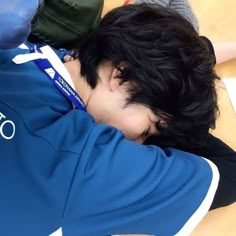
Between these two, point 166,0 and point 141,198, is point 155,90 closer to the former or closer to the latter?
point 141,198

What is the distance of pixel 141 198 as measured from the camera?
1.67ft

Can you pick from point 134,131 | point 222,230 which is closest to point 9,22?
point 134,131

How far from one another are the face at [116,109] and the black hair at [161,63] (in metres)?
0.01

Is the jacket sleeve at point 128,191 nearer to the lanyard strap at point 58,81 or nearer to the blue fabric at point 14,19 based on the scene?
the lanyard strap at point 58,81

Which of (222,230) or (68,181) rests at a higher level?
(68,181)

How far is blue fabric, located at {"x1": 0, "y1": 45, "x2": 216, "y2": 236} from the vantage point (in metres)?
0.49

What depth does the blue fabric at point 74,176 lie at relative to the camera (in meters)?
0.49

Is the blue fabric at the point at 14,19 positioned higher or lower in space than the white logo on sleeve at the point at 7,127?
higher

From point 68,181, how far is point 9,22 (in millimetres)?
215

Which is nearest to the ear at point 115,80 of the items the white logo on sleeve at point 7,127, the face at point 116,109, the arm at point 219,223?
the face at point 116,109

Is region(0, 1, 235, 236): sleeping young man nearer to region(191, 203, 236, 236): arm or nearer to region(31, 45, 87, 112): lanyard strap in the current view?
region(31, 45, 87, 112): lanyard strap

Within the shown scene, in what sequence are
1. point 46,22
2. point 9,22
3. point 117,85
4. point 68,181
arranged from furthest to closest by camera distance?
point 46,22
point 117,85
point 68,181
point 9,22

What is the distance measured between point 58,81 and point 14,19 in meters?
0.19

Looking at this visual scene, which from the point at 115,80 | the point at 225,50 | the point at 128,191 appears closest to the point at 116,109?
the point at 115,80
